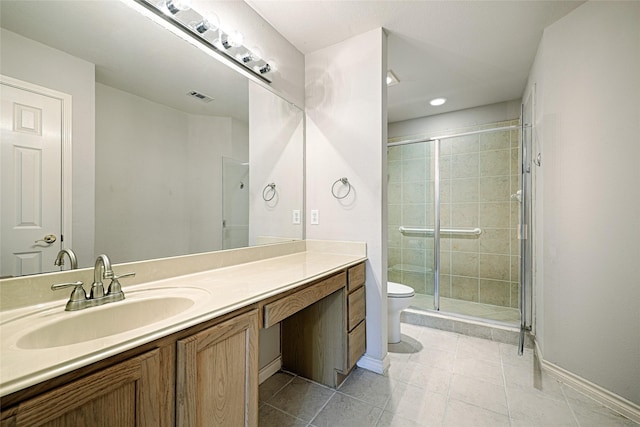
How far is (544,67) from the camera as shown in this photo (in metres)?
1.88

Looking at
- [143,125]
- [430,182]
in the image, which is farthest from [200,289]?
[430,182]

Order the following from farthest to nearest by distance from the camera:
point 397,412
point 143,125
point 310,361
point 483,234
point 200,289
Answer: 1. point 483,234
2. point 310,361
3. point 397,412
4. point 143,125
5. point 200,289

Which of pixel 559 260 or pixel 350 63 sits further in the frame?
pixel 350 63

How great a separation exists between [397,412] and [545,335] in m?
1.22

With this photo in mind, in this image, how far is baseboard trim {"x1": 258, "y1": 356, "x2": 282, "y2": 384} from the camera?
5.68 feet

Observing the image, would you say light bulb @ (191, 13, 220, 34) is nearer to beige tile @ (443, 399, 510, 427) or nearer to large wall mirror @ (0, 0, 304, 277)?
large wall mirror @ (0, 0, 304, 277)

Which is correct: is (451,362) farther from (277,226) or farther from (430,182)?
(430,182)

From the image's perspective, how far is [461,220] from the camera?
3.15 meters

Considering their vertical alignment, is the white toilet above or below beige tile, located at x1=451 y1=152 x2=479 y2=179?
below

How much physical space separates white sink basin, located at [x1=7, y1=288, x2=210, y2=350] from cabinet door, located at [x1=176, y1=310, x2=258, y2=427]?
0.57 ft

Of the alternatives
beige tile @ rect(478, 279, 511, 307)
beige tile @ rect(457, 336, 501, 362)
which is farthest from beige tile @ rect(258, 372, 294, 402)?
beige tile @ rect(478, 279, 511, 307)

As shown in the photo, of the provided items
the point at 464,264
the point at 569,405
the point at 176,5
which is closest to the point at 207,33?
the point at 176,5

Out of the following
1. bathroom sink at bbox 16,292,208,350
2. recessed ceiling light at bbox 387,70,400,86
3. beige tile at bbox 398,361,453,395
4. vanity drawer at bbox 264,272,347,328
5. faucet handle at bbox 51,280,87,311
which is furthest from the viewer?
recessed ceiling light at bbox 387,70,400,86

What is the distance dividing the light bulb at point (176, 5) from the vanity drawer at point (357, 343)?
1898 mm
